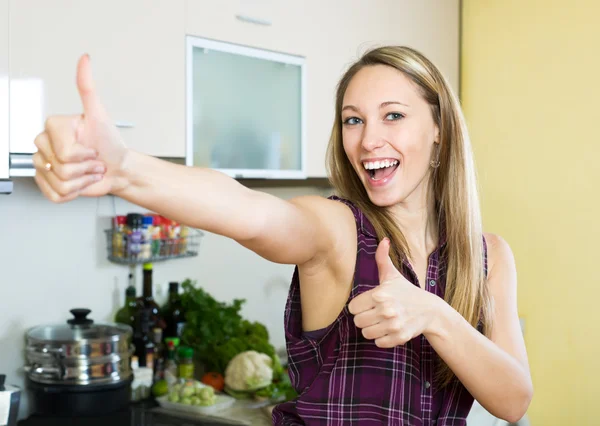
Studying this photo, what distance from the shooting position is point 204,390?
2314 millimetres

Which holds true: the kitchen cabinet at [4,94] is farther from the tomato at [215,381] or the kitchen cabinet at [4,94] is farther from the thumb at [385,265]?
the thumb at [385,265]

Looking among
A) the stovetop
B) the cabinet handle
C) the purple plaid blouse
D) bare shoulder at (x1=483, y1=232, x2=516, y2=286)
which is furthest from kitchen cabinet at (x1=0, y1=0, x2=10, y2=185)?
bare shoulder at (x1=483, y1=232, x2=516, y2=286)

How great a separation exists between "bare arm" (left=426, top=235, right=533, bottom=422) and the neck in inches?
5.4

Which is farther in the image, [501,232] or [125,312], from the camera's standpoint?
[501,232]

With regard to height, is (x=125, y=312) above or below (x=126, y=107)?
below

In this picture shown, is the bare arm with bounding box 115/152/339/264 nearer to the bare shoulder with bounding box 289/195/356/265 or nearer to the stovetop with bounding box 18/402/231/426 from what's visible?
the bare shoulder with bounding box 289/195/356/265

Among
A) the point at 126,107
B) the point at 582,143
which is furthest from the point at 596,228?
the point at 126,107

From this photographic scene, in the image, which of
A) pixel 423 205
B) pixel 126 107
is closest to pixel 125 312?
pixel 126 107

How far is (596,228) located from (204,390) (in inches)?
65.1

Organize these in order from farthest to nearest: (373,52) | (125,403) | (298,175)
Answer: (298,175)
(125,403)
(373,52)

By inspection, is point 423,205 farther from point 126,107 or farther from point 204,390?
point 204,390

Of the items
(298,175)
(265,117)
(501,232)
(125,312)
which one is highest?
(265,117)

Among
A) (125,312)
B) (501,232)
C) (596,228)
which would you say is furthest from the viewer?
(501,232)

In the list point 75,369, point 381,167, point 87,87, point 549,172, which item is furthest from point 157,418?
point 549,172
